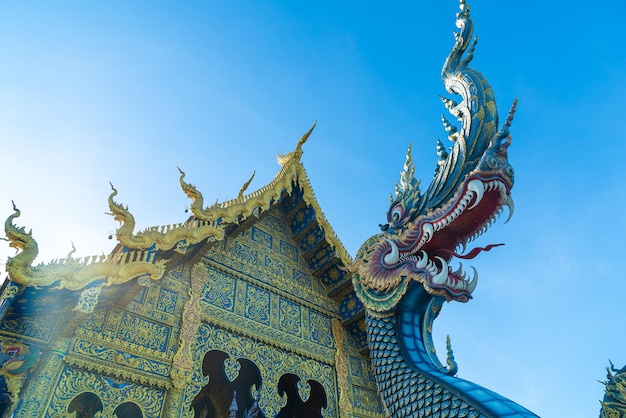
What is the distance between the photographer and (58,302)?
14.1ft

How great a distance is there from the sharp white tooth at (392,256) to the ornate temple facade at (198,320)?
94.4 inches

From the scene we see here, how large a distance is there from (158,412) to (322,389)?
2.47 metres

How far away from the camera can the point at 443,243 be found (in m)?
4.41

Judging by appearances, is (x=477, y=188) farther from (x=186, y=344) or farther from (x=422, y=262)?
(x=186, y=344)

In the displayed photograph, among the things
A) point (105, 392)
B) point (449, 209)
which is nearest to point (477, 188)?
point (449, 209)

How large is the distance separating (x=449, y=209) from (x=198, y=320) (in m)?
3.33

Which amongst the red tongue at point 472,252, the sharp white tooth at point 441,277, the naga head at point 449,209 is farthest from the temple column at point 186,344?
the red tongue at point 472,252

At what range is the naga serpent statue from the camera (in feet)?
13.0

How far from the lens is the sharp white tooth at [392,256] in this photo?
178 inches

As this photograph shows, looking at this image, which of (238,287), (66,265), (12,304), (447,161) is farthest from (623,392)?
(12,304)

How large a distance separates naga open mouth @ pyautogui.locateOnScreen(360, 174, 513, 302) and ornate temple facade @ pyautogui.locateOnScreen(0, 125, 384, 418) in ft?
7.28

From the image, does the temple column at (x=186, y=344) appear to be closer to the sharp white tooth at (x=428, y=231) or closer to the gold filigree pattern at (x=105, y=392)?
the gold filigree pattern at (x=105, y=392)

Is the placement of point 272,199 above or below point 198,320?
above

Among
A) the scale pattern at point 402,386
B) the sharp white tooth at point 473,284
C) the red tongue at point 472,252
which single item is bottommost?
the scale pattern at point 402,386
